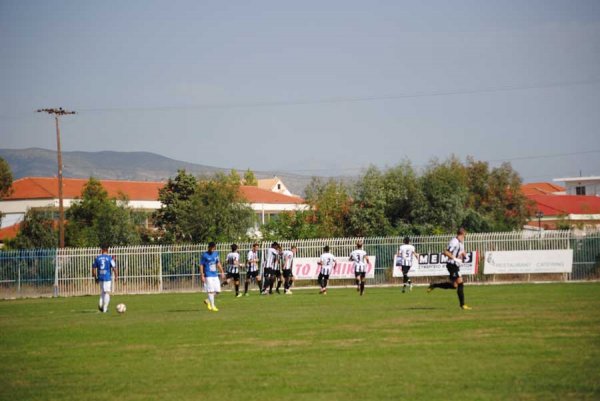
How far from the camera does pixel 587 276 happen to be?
46844mm

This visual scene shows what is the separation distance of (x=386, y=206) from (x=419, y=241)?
25.8 m

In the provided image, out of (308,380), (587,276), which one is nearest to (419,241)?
(587,276)

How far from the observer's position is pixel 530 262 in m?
46.8

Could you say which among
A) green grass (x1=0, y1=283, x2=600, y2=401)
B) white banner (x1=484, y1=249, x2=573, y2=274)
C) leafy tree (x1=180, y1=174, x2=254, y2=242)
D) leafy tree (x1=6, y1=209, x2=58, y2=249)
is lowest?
green grass (x1=0, y1=283, x2=600, y2=401)

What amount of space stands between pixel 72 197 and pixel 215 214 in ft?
141

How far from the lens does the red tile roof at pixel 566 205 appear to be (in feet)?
351

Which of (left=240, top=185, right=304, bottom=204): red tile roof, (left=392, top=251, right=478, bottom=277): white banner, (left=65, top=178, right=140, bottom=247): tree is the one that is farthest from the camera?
(left=240, top=185, right=304, bottom=204): red tile roof

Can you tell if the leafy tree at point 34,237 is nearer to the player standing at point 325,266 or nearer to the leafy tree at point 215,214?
the leafy tree at point 215,214

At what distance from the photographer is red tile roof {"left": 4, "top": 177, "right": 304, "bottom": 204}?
116m

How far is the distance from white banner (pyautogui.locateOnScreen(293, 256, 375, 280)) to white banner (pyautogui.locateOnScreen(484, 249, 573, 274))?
20.5 ft

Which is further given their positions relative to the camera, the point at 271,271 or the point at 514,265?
the point at 514,265

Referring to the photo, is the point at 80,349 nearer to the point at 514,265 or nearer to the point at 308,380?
the point at 308,380

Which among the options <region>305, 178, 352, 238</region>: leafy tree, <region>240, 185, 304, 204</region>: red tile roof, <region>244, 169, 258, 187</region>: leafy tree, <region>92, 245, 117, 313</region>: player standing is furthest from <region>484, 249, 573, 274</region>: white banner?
<region>244, 169, 258, 187</region>: leafy tree

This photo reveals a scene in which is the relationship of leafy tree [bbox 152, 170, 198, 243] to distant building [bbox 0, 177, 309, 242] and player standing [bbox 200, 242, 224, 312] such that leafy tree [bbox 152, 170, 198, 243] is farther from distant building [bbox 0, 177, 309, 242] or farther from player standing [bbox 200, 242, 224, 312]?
player standing [bbox 200, 242, 224, 312]
